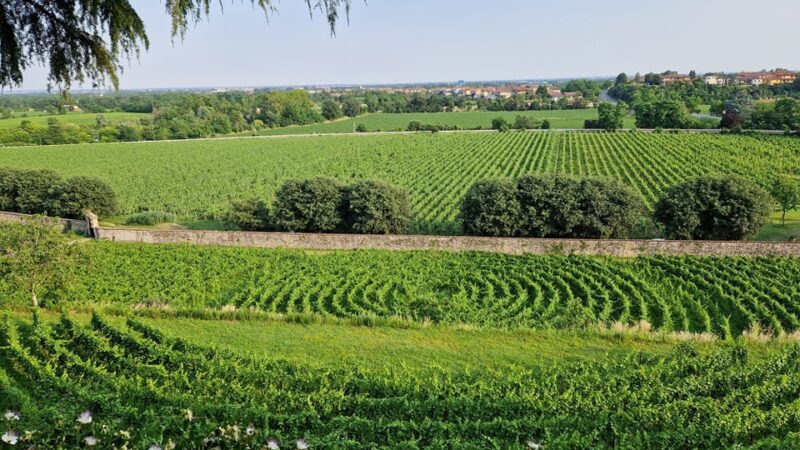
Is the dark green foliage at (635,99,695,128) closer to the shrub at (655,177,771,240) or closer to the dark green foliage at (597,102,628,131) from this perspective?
the dark green foliage at (597,102,628,131)

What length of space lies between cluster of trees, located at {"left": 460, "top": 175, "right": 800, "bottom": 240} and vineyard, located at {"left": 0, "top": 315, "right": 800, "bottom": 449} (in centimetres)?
1249

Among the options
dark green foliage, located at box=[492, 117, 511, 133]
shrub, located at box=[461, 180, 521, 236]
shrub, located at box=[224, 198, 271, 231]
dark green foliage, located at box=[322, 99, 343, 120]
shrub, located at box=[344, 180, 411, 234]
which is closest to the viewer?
shrub, located at box=[461, 180, 521, 236]

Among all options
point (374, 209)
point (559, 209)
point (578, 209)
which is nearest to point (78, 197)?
point (374, 209)

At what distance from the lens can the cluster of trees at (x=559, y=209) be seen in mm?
27328

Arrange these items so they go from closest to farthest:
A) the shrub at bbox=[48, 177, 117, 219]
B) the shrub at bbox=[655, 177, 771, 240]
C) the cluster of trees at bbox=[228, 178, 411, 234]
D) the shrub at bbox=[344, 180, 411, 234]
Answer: the shrub at bbox=[655, 177, 771, 240] → the shrub at bbox=[344, 180, 411, 234] → the cluster of trees at bbox=[228, 178, 411, 234] → the shrub at bbox=[48, 177, 117, 219]

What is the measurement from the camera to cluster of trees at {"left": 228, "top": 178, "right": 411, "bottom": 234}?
2909 centimetres

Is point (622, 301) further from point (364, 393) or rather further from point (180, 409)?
point (180, 409)

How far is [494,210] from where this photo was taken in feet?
91.6

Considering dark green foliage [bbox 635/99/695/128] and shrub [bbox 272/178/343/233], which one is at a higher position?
dark green foliage [bbox 635/99/695/128]

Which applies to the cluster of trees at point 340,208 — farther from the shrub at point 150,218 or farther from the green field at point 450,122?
the green field at point 450,122

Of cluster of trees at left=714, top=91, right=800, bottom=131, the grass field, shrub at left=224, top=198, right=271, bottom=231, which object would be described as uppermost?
cluster of trees at left=714, top=91, right=800, bottom=131

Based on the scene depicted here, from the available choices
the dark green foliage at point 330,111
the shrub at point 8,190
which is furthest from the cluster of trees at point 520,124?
the shrub at point 8,190

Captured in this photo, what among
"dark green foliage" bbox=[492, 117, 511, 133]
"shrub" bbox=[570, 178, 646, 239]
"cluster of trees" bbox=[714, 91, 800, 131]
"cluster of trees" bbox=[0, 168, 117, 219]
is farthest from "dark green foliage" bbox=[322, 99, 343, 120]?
"shrub" bbox=[570, 178, 646, 239]

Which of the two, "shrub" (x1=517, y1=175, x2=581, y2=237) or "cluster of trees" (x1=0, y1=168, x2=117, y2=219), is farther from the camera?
"cluster of trees" (x1=0, y1=168, x2=117, y2=219)
